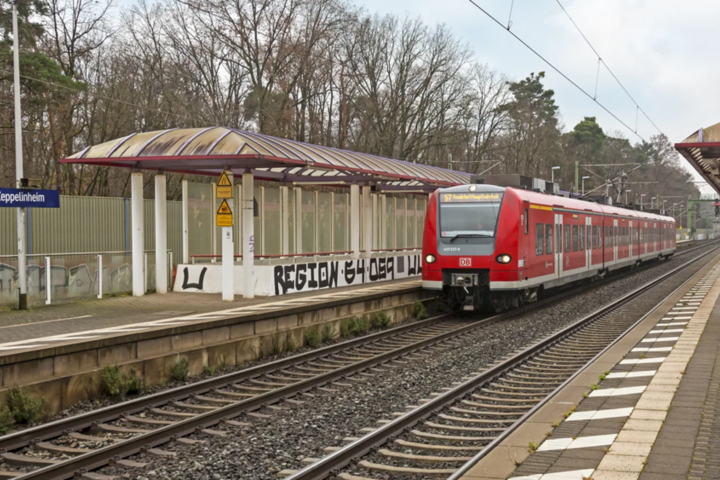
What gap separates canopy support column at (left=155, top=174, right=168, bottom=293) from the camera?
18.8 meters

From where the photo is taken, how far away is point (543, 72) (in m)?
80.3

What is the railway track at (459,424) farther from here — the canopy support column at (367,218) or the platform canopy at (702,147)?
the canopy support column at (367,218)

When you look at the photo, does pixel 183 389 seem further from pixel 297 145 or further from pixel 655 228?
pixel 655 228

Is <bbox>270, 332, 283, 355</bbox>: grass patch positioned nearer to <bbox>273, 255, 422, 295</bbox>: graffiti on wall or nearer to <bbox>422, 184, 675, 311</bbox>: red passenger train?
<bbox>273, 255, 422, 295</bbox>: graffiti on wall

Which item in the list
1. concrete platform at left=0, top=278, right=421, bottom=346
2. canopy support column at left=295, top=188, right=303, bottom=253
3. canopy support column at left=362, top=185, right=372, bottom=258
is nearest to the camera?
concrete platform at left=0, top=278, right=421, bottom=346

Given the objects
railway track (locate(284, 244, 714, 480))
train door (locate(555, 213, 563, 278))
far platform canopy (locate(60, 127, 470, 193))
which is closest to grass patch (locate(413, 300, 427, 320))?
far platform canopy (locate(60, 127, 470, 193))

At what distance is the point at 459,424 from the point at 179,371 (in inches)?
180

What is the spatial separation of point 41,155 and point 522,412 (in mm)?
26828

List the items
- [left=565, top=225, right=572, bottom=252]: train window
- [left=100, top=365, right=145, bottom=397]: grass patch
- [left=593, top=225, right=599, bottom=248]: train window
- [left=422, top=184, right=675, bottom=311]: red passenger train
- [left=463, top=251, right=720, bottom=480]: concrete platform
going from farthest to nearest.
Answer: [left=593, top=225, right=599, bottom=248]: train window, [left=565, top=225, right=572, bottom=252]: train window, [left=422, top=184, right=675, bottom=311]: red passenger train, [left=100, top=365, right=145, bottom=397]: grass patch, [left=463, top=251, right=720, bottom=480]: concrete platform

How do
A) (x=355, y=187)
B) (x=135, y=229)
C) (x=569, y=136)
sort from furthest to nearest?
1. (x=569, y=136)
2. (x=355, y=187)
3. (x=135, y=229)

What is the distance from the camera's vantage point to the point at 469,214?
18672mm

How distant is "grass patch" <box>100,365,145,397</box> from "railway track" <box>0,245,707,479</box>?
77cm

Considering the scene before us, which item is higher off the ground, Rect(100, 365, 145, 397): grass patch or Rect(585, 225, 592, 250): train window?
Rect(585, 225, 592, 250): train window

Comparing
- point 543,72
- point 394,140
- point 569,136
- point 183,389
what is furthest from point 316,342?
point 569,136
